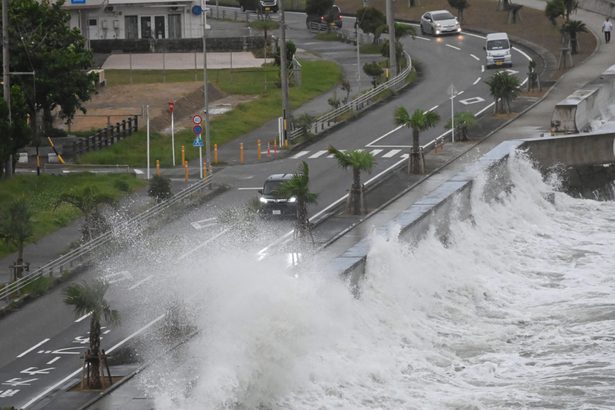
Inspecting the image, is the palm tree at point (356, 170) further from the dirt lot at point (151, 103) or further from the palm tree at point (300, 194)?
the dirt lot at point (151, 103)

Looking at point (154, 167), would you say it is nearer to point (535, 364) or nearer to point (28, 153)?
point (28, 153)

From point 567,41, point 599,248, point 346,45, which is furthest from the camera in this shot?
point 346,45

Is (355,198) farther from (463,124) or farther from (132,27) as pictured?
(132,27)

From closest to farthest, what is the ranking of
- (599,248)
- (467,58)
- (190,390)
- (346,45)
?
(190,390) < (599,248) < (467,58) < (346,45)

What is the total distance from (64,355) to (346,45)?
2441 inches

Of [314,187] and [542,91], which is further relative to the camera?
[542,91]

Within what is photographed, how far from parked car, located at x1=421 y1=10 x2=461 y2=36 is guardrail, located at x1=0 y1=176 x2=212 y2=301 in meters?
46.9

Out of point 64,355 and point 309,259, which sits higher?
point 309,259

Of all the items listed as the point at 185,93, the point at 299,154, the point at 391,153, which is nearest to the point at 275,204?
the point at 391,153

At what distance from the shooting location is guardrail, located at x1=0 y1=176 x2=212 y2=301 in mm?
38312

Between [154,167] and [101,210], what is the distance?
1283 cm

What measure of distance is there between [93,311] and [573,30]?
175ft

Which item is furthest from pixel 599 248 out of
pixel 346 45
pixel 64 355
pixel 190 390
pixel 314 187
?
pixel 346 45

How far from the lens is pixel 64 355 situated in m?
33.4
